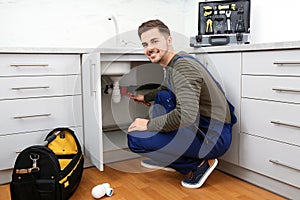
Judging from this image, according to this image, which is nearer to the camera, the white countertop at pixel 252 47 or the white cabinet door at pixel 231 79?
the white countertop at pixel 252 47

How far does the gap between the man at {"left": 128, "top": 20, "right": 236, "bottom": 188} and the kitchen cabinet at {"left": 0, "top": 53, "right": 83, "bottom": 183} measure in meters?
0.46

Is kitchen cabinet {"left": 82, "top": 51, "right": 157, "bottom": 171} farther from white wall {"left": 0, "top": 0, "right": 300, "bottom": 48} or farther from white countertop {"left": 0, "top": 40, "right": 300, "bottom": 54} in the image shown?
white wall {"left": 0, "top": 0, "right": 300, "bottom": 48}

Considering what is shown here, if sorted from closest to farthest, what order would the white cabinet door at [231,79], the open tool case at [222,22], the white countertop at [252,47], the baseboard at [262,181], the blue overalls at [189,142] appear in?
the white countertop at [252,47], the baseboard at [262,181], the blue overalls at [189,142], the white cabinet door at [231,79], the open tool case at [222,22]

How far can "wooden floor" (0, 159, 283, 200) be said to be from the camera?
1607mm

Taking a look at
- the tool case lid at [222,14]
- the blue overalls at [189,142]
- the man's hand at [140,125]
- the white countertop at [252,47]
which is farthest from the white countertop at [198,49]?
the man's hand at [140,125]

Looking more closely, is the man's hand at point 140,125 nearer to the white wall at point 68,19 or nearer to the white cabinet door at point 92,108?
the white cabinet door at point 92,108

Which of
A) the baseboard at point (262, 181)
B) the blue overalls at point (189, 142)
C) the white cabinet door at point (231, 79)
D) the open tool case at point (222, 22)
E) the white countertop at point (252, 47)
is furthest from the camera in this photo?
the open tool case at point (222, 22)

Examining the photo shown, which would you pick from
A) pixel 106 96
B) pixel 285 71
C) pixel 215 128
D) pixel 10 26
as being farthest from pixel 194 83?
pixel 10 26

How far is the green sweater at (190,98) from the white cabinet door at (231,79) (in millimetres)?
131

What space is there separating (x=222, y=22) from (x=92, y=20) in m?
1.03

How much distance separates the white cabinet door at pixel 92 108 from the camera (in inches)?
68.1

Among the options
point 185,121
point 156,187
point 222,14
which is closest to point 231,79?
point 185,121

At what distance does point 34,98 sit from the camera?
70.9 inches

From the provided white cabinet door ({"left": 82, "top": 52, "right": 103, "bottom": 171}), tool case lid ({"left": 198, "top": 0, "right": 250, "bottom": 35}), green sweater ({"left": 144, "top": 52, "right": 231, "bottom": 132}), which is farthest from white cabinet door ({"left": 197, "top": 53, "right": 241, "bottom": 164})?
white cabinet door ({"left": 82, "top": 52, "right": 103, "bottom": 171})
